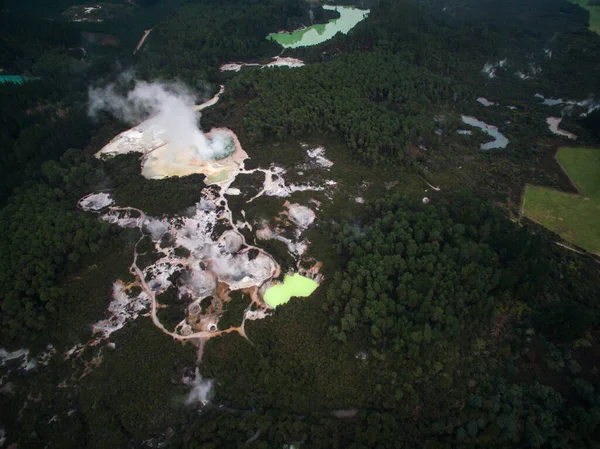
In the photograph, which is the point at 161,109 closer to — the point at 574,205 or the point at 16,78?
the point at 16,78

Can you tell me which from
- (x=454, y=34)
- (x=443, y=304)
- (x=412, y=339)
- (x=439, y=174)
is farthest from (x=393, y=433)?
(x=454, y=34)

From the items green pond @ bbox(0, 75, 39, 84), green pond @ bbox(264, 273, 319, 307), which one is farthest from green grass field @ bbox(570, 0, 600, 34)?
green pond @ bbox(0, 75, 39, 84)

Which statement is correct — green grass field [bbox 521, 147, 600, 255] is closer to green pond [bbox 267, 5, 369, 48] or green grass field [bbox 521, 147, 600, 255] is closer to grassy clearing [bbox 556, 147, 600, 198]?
grassy clearing [bbox 556, 147, 600, 198]

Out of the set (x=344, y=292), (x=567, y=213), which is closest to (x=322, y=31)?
(x=567, y=213)

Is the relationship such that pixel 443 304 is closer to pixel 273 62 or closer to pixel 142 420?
pixel 142 420

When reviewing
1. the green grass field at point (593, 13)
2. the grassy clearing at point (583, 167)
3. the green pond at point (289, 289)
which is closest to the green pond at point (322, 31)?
the green grass field at point (593, 13)

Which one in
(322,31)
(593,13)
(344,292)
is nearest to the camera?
(344,292)
